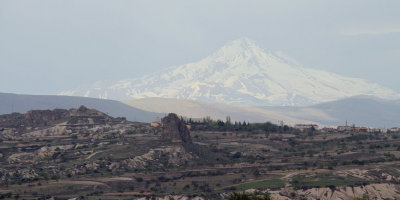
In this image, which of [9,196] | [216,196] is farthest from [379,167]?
[9,196]

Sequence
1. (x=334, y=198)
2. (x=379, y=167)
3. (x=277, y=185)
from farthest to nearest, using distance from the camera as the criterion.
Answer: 1. (x=379, y=167)
2. (x=277, y=185)
3. (x=334, y=198)

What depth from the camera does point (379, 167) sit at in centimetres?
19562

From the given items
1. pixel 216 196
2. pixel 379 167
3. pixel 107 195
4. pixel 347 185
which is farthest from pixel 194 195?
pixel 379 167

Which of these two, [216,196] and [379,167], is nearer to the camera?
[216,196]

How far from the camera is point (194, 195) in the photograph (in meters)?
171

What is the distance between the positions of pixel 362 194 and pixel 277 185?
17.6 m

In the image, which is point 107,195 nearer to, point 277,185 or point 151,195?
point 151,195

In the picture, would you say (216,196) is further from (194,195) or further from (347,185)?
(347,185)

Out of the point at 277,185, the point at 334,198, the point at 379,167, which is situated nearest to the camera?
the point at 334,198

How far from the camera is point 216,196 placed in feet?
555

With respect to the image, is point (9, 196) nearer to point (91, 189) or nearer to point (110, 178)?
point (91, 189)

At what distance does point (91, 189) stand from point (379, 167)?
202 ft

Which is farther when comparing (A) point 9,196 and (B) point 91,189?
(B) point 91,189

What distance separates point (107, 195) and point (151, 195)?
28.7 feet
